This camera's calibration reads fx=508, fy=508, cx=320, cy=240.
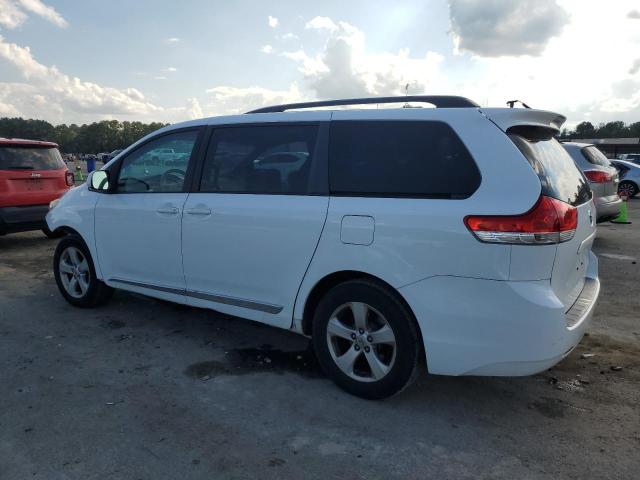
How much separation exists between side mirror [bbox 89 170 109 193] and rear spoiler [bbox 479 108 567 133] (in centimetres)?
345

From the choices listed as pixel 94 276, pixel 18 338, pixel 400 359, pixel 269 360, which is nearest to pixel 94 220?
pixel 94 276

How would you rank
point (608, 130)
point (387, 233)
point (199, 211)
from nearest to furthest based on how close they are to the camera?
point (387, 233) → point (199, 211) → point (608, 130)

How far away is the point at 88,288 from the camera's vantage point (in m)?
5.10

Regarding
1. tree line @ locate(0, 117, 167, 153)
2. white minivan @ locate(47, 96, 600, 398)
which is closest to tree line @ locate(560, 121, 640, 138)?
tree line @ locate(0, 117, 167, 153)

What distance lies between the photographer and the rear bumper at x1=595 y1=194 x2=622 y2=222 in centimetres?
832

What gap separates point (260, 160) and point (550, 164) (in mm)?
1985

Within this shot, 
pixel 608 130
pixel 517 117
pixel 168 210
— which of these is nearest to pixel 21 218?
pixel 168 210

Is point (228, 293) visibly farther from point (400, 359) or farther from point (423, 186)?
point (423, 186)

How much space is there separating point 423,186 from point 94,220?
3.33 metres

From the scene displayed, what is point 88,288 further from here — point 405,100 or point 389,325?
point 405,100

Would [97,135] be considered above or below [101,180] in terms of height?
above

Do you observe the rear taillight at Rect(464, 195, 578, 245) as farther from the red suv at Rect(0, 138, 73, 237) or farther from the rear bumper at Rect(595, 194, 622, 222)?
the red suv at Rect(0, 138, 73, 237)

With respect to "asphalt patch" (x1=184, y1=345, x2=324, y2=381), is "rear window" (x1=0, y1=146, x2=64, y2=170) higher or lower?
A: higher

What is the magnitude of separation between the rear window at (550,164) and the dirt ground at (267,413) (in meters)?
1.34
